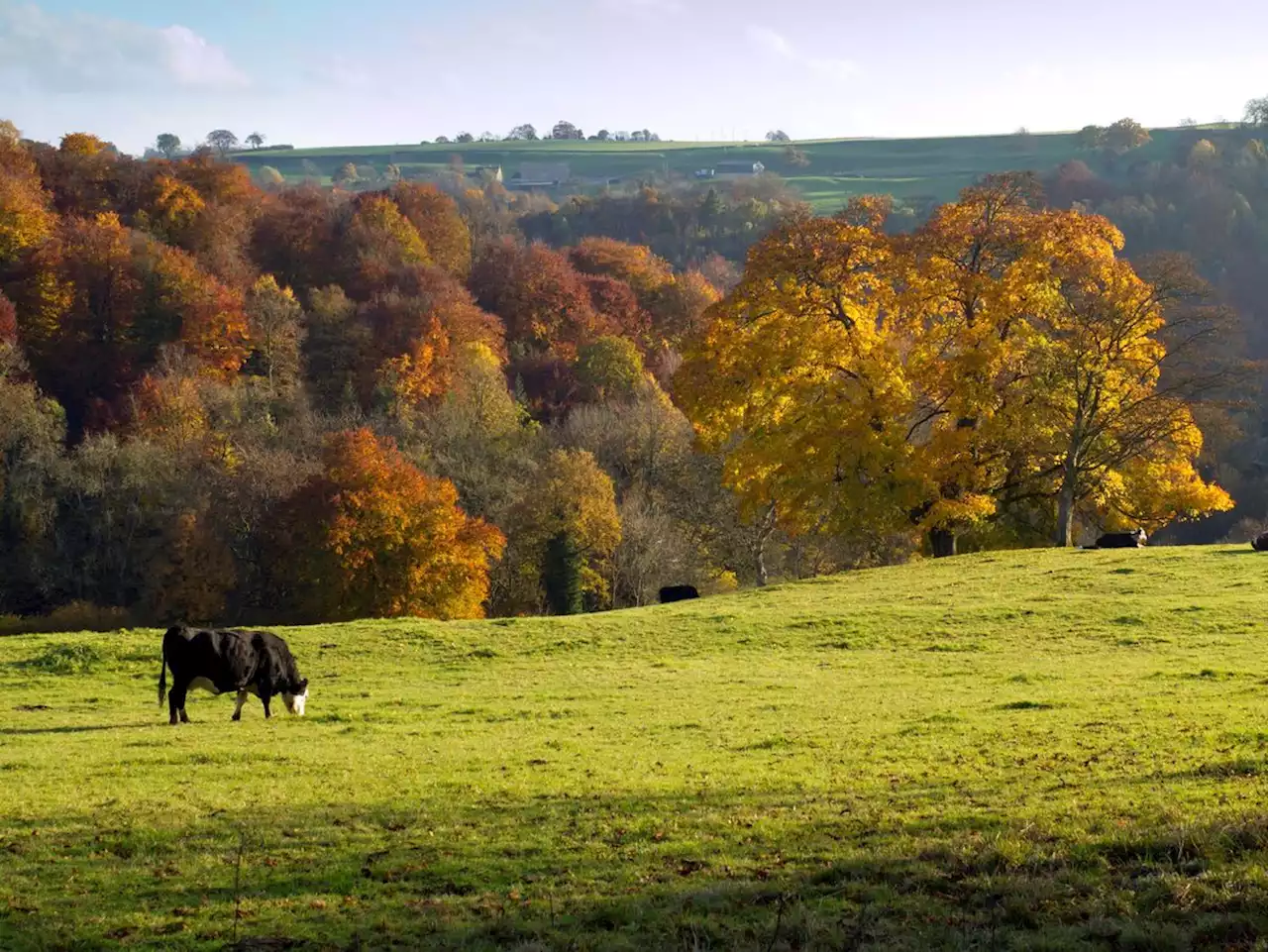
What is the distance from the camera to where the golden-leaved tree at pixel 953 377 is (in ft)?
131

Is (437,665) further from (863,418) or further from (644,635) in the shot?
(863,418)

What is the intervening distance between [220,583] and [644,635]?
4260 centimetres

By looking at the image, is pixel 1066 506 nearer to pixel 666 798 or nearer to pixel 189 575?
pixel 666 798

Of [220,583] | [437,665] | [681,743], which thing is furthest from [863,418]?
[220,583]

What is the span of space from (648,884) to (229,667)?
12.4m

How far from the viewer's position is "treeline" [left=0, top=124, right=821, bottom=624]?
208 feet

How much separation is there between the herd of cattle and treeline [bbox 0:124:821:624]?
33087 millimetres

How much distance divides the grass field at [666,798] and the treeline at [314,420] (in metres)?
29.9

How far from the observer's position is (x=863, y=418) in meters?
40.8

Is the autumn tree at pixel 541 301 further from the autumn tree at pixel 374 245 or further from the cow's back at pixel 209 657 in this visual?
the cow's back at pixel 209 657

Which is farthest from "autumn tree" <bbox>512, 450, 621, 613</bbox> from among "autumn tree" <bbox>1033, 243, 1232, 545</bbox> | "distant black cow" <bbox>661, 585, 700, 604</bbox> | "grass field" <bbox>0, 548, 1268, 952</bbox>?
"grass field" <bbox>0, 548, 1268, 952</bbox>

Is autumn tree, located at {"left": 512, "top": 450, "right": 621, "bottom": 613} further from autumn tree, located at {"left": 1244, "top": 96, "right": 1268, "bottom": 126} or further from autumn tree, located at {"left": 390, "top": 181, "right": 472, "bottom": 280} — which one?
autumn tree, located at {"left": 1244, "top": 96, "right": 1268, "bottom": 126}

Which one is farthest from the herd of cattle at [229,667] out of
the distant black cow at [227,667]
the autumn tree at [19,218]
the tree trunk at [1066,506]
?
the autumn tree at [19,218]

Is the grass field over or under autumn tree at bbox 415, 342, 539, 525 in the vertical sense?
over
